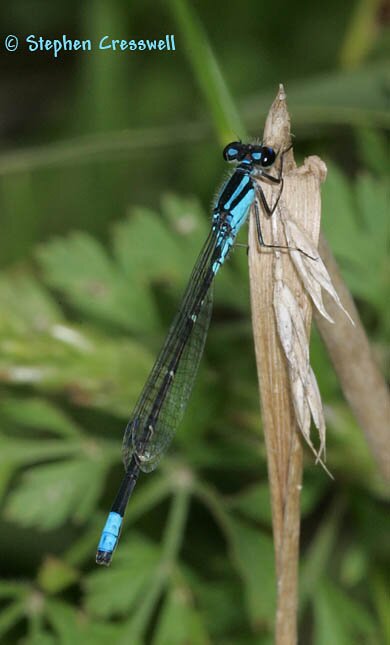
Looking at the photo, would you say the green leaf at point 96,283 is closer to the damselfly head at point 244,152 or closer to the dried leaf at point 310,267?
the damselfly head at point 244,152

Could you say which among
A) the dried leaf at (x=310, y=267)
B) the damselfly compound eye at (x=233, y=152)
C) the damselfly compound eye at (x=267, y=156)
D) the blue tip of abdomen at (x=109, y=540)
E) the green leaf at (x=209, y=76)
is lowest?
the blue tip of abdomen at (x=109, y=540)

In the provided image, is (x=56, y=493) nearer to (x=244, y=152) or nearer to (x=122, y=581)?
(x=122, y=581)

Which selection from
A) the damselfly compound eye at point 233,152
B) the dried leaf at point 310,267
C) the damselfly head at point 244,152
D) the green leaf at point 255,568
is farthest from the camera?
the green leaf at point 255,568

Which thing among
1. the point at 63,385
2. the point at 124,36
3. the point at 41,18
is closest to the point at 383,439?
the point at 63,385

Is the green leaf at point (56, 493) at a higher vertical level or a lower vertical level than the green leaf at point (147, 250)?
lower

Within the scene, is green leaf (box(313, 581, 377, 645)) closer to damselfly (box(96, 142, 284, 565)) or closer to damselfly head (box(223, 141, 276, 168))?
damselfly (box(96, 142, 284, 565))

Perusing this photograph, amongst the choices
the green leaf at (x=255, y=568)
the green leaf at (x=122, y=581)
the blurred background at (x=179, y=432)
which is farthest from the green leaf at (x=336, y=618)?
the green leaf at (x=122, y=581)
